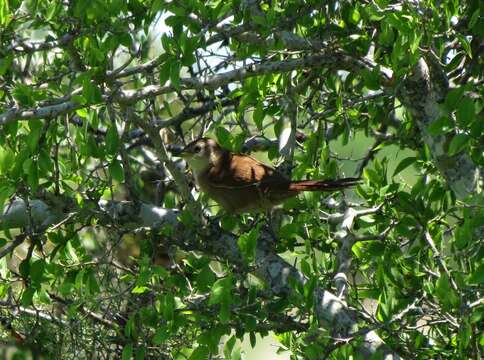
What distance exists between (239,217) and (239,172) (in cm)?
80

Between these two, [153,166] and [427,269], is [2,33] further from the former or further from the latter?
[427,269]

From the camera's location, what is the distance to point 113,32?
12.9 feet

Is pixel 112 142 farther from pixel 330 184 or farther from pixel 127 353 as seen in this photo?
pixel 330 184

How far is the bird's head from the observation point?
5690 millimetres

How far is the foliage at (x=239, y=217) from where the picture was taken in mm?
3680

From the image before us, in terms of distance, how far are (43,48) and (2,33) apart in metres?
0.25

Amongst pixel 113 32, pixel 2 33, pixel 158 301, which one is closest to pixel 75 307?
pixel 158 301

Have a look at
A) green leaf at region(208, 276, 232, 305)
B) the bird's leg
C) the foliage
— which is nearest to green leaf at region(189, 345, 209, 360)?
the foliage

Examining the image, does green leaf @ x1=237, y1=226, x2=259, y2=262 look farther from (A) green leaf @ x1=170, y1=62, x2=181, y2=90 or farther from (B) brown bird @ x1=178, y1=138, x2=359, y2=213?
(B) brown bird @ x1=178, y1=138, x2=359, y2=213

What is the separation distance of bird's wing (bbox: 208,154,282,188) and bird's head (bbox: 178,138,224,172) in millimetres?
78

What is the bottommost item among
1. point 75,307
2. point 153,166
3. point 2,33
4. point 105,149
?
point 153,166

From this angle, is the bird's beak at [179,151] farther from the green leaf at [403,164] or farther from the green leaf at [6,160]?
the green leaf at [6,160]

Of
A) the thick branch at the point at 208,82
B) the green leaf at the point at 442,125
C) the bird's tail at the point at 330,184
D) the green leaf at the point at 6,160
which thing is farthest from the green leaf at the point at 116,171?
the green leaf at the point at 442,125

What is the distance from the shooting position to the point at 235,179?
5773mm
